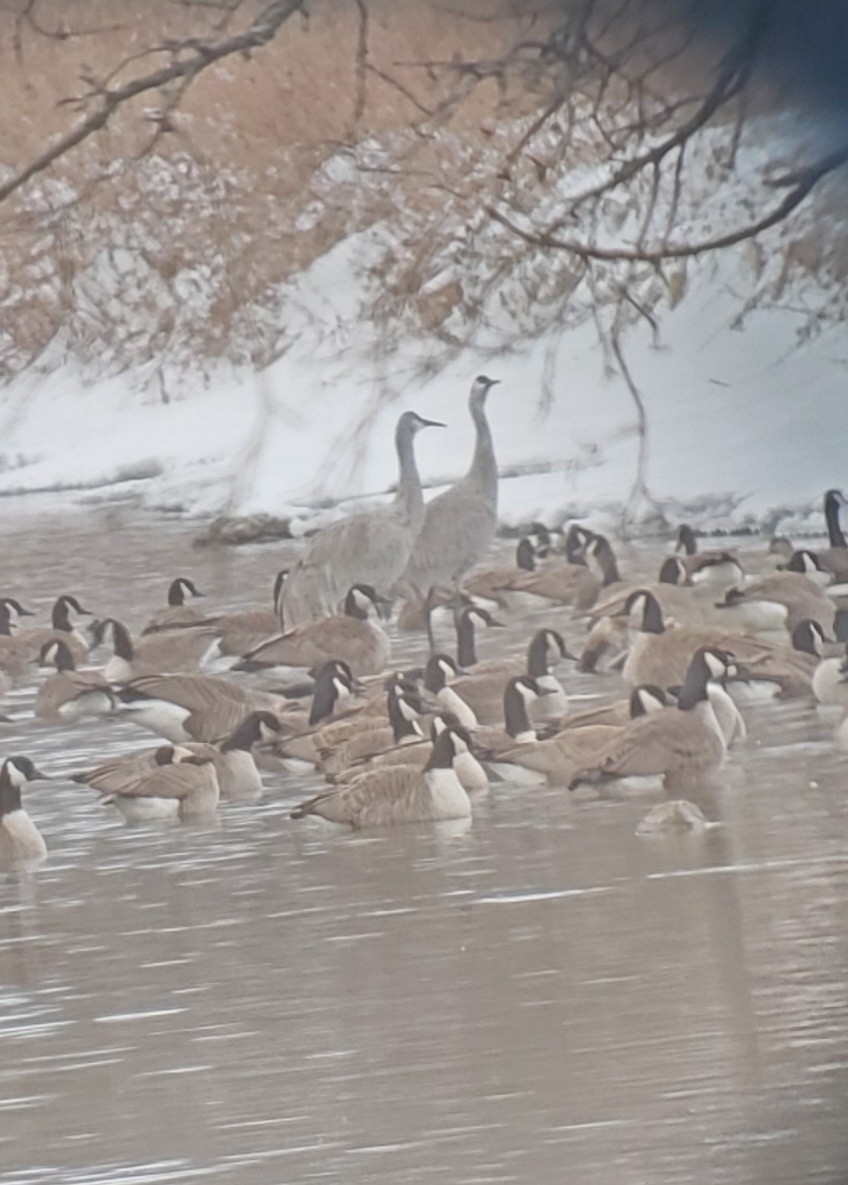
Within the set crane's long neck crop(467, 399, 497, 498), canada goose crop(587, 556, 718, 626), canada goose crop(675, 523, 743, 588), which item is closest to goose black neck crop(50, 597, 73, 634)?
crane's long neck crop(467, 399, 497, 498)

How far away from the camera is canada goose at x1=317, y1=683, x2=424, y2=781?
285 centimetres

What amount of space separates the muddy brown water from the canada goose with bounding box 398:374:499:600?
95mm

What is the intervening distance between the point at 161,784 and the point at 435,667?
33 cm

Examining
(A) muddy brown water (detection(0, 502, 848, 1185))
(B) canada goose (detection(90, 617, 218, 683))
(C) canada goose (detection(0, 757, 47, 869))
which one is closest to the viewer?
(A) muddy brown water (detection(0, 502, 848, 1185))

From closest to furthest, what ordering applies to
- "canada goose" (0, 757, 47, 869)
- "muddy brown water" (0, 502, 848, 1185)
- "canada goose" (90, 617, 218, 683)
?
"muddy brown water" (0, 502, 848, 1185) → "canada goose" (0, 757, 47, 869) → "canada goose" (90, 617, 218, 683)

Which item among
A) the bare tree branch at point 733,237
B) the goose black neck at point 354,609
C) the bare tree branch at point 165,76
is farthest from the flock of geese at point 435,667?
the bare tree branch at point 165,76

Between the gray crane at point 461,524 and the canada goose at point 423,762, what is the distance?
0.17 metres

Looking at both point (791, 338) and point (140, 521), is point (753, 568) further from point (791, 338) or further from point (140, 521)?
point (140, 521)

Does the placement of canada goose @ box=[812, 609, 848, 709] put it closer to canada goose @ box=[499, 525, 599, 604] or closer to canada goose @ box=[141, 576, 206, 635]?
canada goose @ box=[499, 525, 599, 604]

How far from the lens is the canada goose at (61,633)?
287 centimetres

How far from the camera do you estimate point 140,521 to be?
114 inches

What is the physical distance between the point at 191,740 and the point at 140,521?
0.82 ft

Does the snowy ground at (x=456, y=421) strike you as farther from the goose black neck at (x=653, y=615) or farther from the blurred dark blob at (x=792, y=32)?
the blurred dark blob at (x=792, y=32)

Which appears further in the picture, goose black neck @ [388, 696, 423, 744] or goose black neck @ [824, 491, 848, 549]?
goose black neck @ [824, 491, 848, 549]
